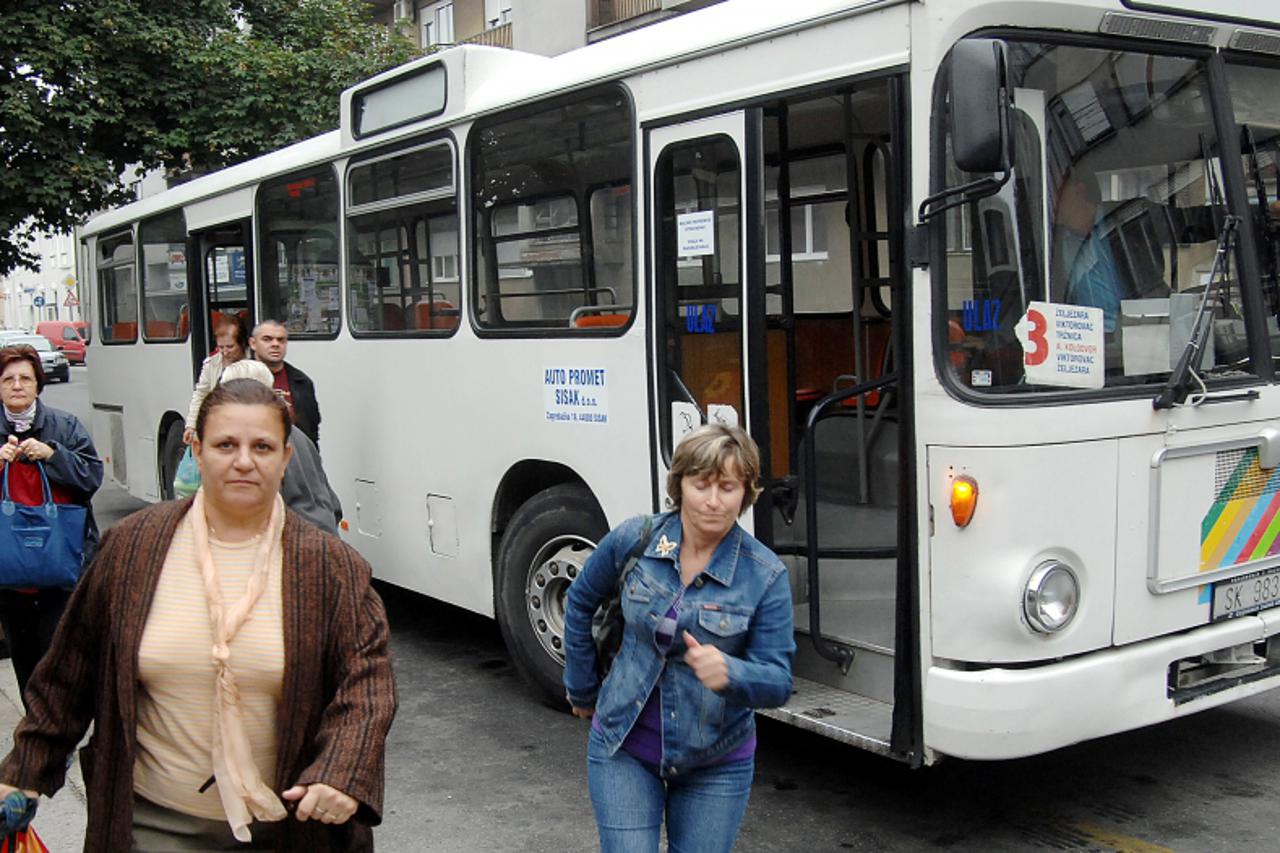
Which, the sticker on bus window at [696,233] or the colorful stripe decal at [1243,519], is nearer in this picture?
the colorful stripe decal at [1243,519]

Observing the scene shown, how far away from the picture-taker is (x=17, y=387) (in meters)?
5.23

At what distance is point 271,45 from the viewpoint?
17.2 m

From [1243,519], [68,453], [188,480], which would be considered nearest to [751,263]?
[1243,519]

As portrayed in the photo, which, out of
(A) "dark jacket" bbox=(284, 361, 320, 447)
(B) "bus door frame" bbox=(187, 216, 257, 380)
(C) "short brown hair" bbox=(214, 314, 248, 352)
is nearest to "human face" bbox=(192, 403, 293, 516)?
(A) "dark jacket" bbox=(284, 361, 320, 447)

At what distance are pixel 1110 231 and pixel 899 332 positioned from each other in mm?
786

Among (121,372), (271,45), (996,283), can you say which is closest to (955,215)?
(996,283)

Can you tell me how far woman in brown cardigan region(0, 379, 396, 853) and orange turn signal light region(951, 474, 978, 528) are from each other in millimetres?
2144

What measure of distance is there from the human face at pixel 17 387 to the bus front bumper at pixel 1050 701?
3609 mm

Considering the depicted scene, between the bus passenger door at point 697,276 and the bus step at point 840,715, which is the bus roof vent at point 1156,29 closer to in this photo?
the bus passenger door at point 697,276

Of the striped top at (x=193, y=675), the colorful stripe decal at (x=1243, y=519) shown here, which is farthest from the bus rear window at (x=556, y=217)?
the striped top at (x=193, y=675)

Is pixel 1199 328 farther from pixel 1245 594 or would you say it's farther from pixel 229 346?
pixel 229 346

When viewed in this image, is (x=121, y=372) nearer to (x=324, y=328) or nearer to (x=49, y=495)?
(x=324, y=328)

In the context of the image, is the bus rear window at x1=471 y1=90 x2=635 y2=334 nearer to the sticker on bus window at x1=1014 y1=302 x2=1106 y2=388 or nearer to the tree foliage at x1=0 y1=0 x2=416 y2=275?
the sticker on bus window at x1=1014 y1=302 x2=1106 y2=388

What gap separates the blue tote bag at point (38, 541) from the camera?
524 cm
